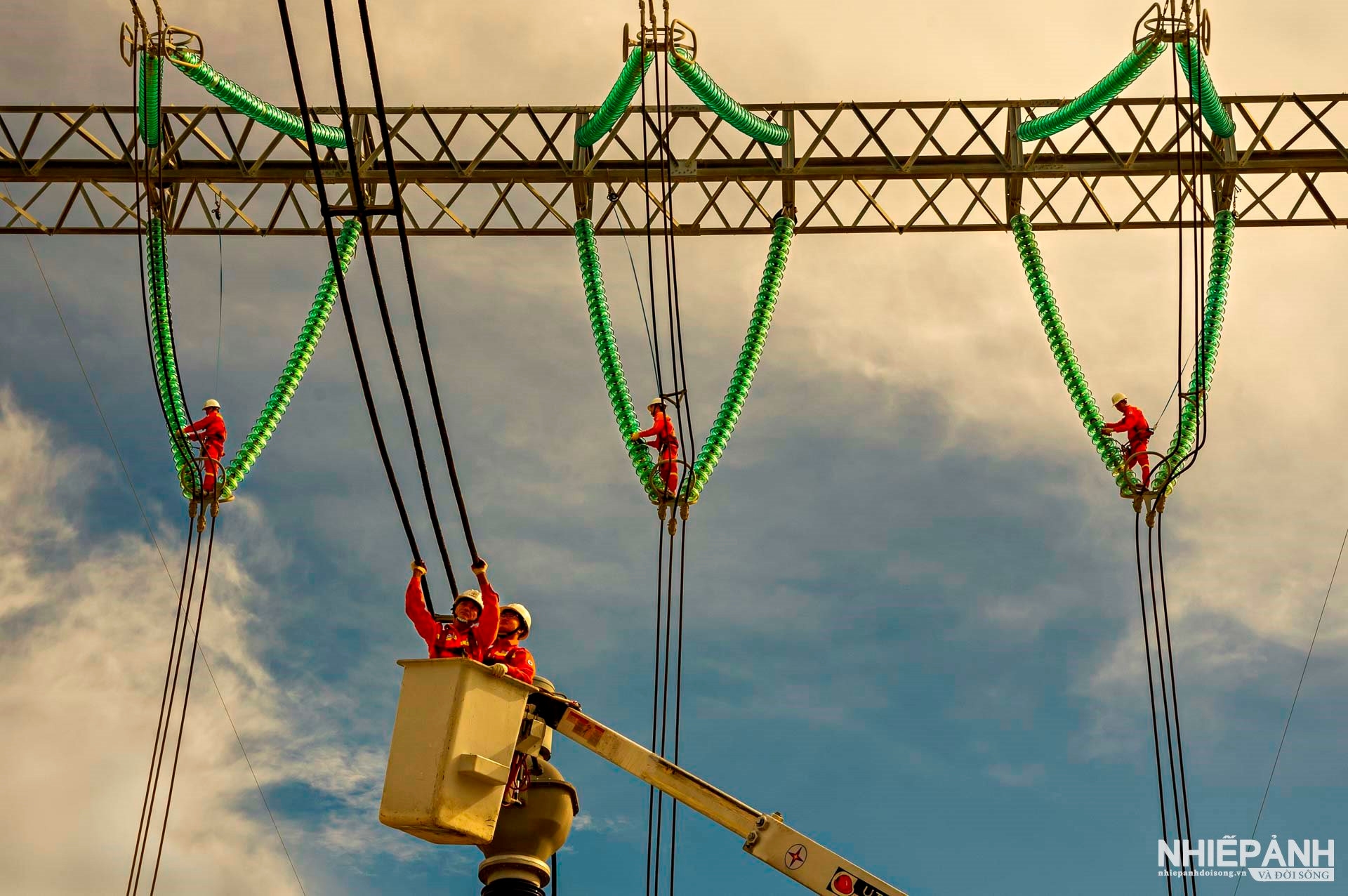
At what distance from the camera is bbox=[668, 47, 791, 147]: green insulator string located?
466 inches

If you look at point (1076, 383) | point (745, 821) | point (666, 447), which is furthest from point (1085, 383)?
point (745, 821)

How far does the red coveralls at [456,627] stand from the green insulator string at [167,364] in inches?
283

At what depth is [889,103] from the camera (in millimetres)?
13391

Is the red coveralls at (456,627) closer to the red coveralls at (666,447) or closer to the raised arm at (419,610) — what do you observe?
the raised arm at (419,610)

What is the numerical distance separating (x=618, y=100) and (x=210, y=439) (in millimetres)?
4404

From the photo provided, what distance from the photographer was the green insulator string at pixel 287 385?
1298 centimetres

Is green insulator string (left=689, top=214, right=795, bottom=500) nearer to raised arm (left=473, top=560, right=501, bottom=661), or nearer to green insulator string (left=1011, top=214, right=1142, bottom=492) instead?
green insulator string (left=1011, top=214, right=1142, bottom=492)

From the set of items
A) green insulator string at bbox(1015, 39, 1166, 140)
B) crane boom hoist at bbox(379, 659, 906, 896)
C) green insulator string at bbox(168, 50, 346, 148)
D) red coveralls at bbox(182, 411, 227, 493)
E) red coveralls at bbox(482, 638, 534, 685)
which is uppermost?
green insulator string at bbox(1015, 39, 1166, 140)

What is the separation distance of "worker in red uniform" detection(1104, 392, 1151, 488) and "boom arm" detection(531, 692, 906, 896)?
6.80 m

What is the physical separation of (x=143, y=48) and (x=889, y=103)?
20.0ft

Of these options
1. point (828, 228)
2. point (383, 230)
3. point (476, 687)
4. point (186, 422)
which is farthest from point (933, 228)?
point (476, 687)

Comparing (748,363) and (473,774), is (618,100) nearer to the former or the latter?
(748,363)

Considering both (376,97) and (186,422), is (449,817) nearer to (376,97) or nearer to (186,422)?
(376,97)

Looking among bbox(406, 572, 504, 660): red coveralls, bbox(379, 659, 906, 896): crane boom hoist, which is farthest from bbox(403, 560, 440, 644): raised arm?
bbox(379, 659, 906, 896): crane boom hoist
